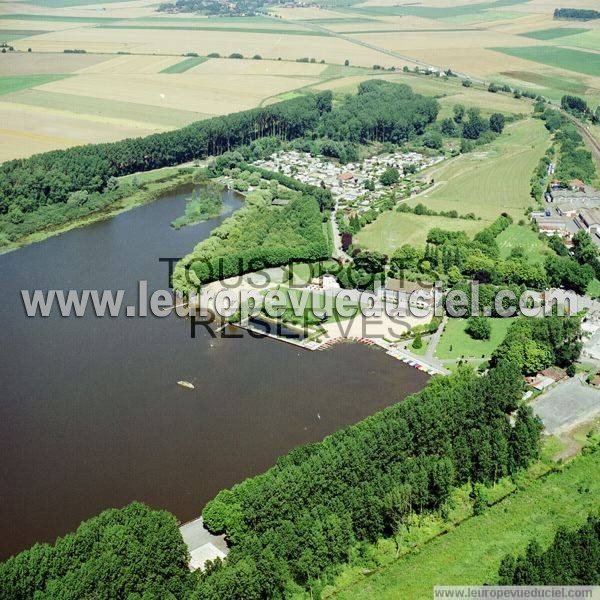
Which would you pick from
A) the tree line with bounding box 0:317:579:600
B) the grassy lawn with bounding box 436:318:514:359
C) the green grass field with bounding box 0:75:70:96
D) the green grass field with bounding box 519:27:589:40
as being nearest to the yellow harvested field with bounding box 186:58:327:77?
the green grass field with bounding box 0:75:70:96

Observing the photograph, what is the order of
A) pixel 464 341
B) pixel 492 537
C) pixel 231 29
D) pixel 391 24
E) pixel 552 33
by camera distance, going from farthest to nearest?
pixel 391 24 → pixel 231 29 → pixel 552 33 → pixel 464 341 → pixel 492 537

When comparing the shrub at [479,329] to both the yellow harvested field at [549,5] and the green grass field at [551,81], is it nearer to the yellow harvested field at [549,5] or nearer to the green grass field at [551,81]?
the green grass field at [551,81]

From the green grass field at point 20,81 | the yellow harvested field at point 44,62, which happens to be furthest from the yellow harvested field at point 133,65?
the green grass field at point 20,81

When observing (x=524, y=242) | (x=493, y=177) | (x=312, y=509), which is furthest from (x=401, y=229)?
(x=312, y=509)

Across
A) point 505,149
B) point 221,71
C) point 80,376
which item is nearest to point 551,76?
point 505,149

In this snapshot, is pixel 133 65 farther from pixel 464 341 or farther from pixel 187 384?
pixel 464 341

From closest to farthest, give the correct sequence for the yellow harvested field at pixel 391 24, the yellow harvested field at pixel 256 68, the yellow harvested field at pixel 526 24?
the yellow harvested field at pixel 256 68 → the yellow harvested field at pixel 526 24 → the yellow harvested field at pixel 391 24

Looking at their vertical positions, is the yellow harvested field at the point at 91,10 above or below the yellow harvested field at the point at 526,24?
above
